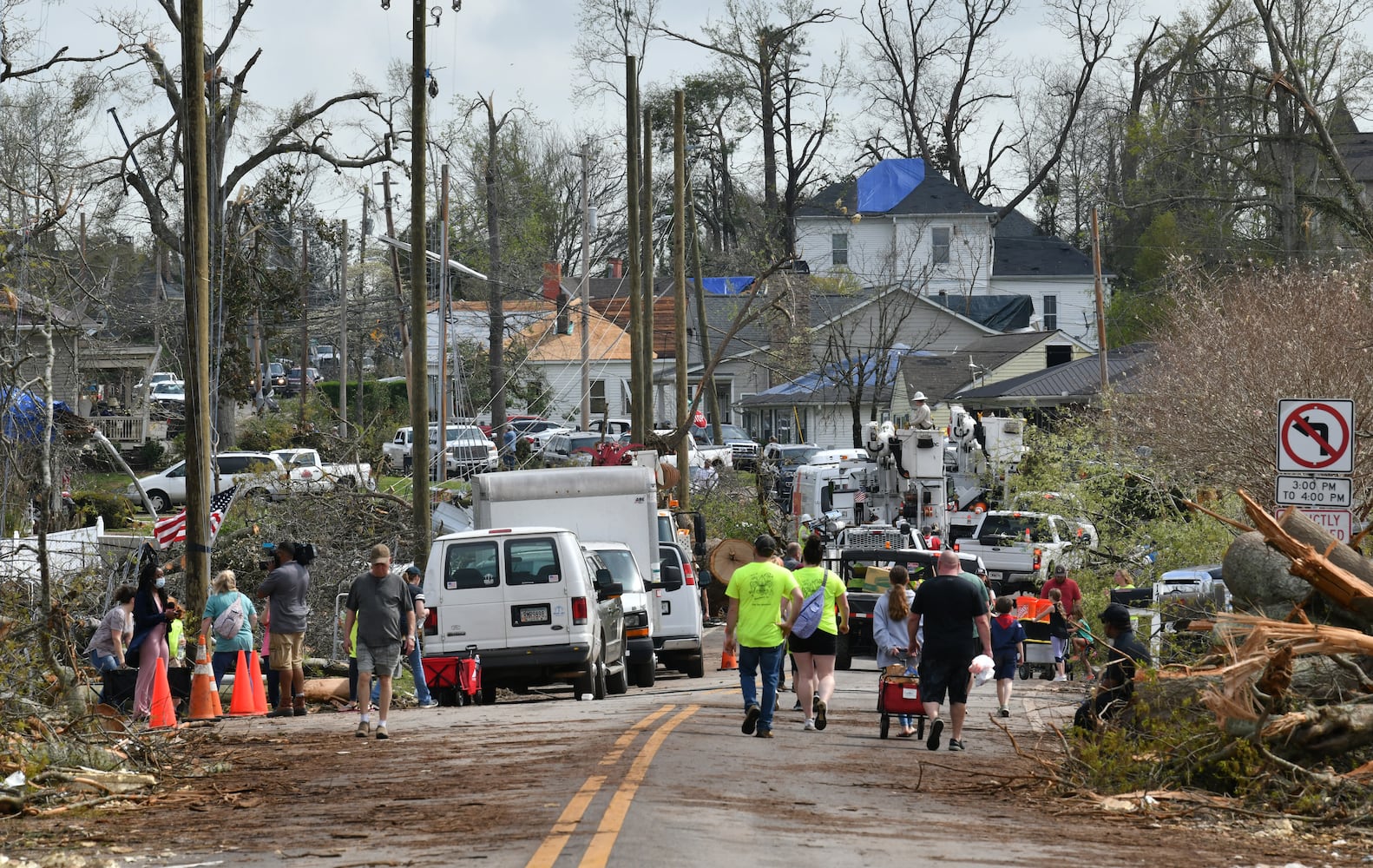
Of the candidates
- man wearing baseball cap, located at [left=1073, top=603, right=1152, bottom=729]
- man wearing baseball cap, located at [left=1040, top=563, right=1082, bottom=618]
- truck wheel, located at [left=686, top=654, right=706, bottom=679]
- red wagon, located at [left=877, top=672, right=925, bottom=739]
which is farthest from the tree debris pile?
truck wheel, located at [left=686, top=654, right=706, bottom=679]

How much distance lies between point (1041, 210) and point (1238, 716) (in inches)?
2696

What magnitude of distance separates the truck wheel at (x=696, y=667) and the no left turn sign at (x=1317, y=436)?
1010 cm

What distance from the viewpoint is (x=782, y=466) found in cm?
4553

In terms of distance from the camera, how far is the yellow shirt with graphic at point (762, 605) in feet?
44.7

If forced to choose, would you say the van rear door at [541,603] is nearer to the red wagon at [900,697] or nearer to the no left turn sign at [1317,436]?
the red wagon at [900,697]

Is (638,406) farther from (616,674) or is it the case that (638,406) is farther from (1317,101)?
(1317,101)

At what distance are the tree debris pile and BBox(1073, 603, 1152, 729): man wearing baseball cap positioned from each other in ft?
0.87

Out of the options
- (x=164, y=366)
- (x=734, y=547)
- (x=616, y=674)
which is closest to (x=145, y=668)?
(x=616, y=674)

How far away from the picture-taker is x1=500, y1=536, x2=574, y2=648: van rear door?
56.0ft

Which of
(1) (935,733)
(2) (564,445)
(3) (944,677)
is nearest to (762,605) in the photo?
(3) (944,677)

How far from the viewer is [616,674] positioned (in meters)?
19.2

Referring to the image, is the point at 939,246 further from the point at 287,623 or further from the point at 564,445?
the point at 287,623

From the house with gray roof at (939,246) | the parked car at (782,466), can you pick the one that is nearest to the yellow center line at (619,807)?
the parked car at (782,466)

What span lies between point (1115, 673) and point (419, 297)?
13.1 meters
